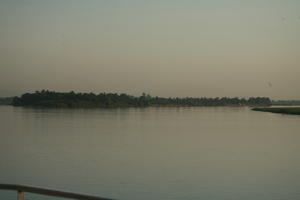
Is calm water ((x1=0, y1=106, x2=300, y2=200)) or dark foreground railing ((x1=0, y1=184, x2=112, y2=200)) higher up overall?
dark foreground railing ((x1=0, y1=184, x2=112, y2=200))

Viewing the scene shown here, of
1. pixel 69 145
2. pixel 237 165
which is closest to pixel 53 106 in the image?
pixel 69 145

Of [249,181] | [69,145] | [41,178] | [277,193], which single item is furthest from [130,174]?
[69,145]

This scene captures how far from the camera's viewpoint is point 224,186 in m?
14.9

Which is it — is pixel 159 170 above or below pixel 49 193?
below

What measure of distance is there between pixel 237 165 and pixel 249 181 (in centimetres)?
373

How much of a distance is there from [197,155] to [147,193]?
9703 millimetres

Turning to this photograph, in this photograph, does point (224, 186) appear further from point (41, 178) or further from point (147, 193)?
point (41, 178)

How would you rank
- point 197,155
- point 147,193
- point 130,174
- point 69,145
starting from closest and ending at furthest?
point 147,193 → point 130,174 → point 197,155 → point 69,145

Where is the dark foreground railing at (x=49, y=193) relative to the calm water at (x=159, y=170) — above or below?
above

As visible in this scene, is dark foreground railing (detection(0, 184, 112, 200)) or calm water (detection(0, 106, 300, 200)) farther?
calm water (detection(0, 106, 300, 200))

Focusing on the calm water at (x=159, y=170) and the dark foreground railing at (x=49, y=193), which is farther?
the calm water at (x=159, y=170)

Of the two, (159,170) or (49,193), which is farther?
(159,170)

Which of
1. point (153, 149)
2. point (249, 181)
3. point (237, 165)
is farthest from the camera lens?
point (153, 149)

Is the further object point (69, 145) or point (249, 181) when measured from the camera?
point (69, 145)
